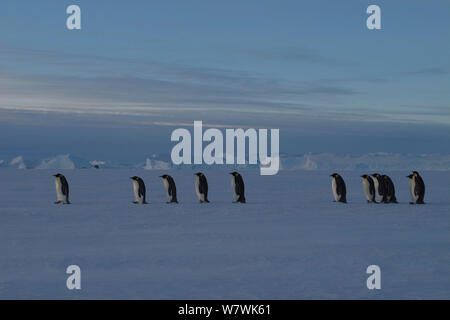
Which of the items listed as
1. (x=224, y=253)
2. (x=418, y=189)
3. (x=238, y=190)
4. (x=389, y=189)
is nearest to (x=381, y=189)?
(x=389, y=189)

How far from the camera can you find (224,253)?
791cm

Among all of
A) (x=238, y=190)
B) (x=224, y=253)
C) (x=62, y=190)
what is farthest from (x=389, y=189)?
(x=224, y=253)

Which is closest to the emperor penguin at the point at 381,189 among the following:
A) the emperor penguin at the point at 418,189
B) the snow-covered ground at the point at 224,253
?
the emperor penguin at the point at 418,189

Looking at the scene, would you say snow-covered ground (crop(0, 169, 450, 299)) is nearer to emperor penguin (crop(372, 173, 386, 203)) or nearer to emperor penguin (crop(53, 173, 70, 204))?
emperor penguin (crop(53, 173, 70, 204))

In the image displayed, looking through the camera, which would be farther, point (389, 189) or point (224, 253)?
point (389, 189)

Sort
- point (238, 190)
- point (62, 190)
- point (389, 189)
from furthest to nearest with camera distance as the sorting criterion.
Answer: point (389, 189) < point (238, 190) < point (62, 190)

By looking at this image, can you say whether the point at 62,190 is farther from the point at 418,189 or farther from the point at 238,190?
the point at 418,189

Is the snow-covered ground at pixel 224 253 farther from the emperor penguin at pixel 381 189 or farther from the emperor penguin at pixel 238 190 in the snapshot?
the emperor penguin at pixel 381 189

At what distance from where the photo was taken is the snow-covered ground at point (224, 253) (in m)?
5.90

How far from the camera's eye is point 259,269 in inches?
270

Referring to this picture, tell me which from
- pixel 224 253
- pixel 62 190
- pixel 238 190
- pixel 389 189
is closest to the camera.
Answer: pixel 224 253

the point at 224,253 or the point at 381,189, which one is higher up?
the point at 381,189

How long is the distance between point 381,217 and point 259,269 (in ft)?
21.0
